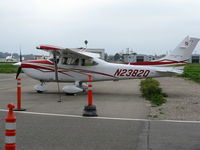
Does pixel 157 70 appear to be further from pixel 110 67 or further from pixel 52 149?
pixel 52 149

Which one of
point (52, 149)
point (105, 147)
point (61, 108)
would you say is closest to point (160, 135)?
point (105, 147)

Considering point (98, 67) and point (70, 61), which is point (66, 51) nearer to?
point (70, 61)

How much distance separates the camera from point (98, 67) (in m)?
15.2

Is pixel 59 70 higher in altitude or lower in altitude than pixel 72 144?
higher

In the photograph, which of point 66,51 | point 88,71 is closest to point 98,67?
point 88,71

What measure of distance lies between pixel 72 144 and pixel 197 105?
7.02 meters

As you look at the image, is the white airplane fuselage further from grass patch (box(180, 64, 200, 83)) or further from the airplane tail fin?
grass patch (box(180, 64, 200, 83))

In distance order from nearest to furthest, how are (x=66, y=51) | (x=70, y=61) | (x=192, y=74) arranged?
(x=66, y=51)
(x=70, y=61)
(x=192, y=74)

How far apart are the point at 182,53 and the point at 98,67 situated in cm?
431

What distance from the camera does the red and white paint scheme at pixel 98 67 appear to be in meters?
14.7

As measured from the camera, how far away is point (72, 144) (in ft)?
18.9

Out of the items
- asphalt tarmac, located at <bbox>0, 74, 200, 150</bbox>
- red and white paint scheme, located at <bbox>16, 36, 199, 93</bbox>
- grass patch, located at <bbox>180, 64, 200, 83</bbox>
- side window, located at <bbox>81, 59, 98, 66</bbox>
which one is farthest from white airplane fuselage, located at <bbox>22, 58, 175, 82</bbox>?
grass patch, located at <bbox>180, 64, 200, 83</bbox>

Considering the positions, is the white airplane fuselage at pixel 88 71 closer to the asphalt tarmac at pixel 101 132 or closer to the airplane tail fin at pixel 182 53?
the airplane tail fin at pixel 182 53

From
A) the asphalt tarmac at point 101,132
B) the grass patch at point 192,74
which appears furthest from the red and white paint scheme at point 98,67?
the grass patch at point 192,74
